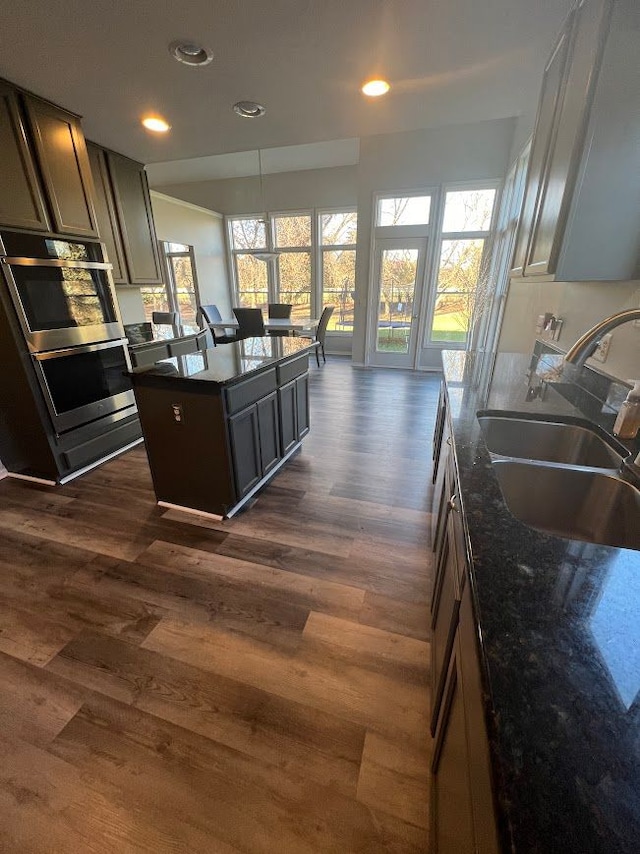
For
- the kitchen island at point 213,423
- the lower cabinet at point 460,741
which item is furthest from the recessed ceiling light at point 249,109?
the lower cabinet at point 460,741

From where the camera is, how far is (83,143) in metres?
2.54

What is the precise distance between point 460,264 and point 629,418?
488cm

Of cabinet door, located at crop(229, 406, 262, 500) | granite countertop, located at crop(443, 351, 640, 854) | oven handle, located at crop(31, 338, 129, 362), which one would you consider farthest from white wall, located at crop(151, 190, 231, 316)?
granite countertop, located at crop(443, 351, 640, 854)

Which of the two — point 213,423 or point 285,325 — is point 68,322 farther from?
point 285,325

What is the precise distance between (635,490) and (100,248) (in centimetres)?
347

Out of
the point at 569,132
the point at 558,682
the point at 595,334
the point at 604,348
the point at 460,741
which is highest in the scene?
the point at 569,132

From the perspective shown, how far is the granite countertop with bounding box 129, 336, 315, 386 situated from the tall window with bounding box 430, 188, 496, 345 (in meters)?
3.41

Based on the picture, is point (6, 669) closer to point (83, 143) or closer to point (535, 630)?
point (535, 630)

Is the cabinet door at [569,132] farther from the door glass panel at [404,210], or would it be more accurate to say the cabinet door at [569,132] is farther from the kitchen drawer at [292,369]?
the door glass panel at [404,210]

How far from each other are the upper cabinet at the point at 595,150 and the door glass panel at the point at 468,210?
13.0ft

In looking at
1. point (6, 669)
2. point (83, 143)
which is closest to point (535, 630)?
point (6, 669)

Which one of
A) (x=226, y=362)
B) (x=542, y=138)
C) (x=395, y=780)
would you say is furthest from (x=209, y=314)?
(x=395, y=780)

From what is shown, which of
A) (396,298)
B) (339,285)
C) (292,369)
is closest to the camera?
(292,369)

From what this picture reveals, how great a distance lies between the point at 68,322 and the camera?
2.45 metres
